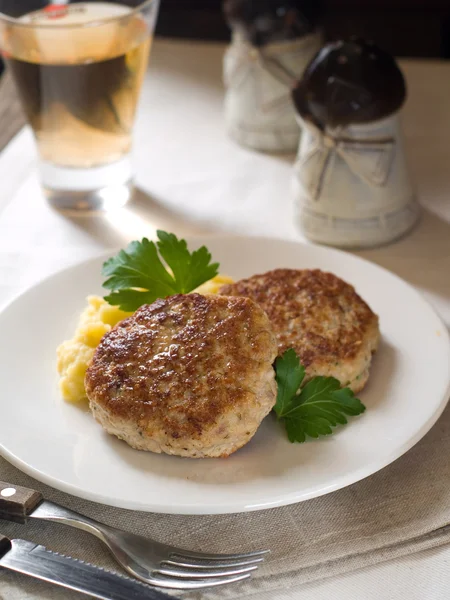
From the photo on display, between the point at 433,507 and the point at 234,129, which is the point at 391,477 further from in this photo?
the point at 234,129

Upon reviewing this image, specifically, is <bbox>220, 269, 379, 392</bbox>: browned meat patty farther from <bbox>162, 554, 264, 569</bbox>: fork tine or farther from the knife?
the knife

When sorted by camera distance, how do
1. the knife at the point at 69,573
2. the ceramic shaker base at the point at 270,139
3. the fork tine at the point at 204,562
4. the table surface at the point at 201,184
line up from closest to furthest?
the knife at the point at 69,573 < the fork tine at the point at 204,562 < the table surface at the point at 201,184 < the ceramic shaker base at the point at 270,139

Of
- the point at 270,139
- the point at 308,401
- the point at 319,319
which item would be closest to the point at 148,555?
the point at 308,401

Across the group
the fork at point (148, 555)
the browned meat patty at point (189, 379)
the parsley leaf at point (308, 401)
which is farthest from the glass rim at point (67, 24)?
the fork at point (148, 555)

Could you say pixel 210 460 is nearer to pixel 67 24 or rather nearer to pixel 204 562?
pixel 204 562

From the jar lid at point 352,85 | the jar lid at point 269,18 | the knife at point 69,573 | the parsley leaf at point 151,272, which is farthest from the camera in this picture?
the jar lid at point 269,18

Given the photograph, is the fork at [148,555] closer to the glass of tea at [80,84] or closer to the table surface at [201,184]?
the table surface at [201,184]

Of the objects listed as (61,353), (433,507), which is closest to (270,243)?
(61,353)
